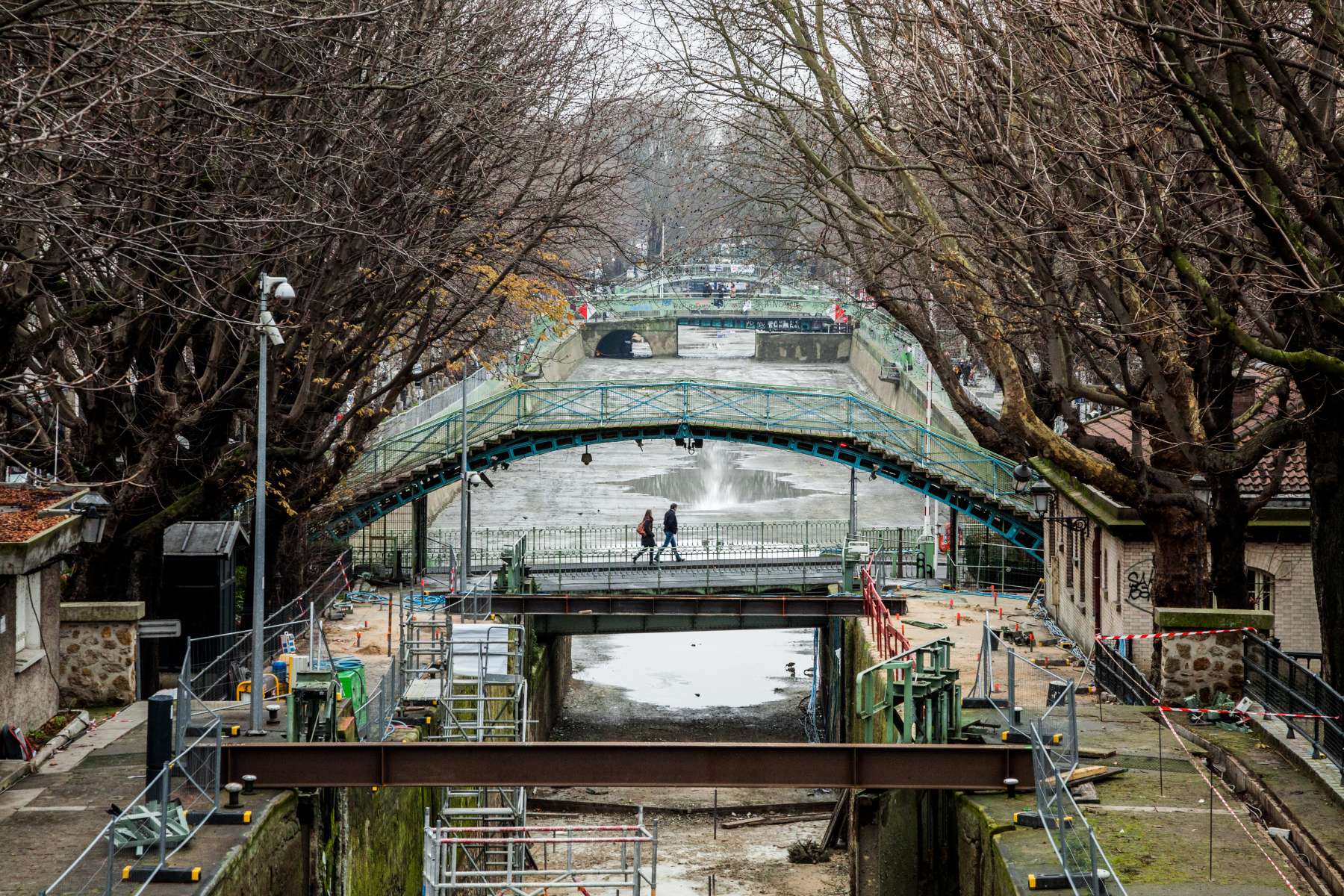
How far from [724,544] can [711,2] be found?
21.0 metres

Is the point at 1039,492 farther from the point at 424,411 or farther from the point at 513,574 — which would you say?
the point at 424,411

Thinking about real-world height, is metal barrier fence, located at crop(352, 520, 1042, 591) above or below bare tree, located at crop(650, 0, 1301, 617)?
below

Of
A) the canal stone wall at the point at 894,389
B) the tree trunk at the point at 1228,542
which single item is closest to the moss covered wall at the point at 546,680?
the tree trunk at the point at 1228,542

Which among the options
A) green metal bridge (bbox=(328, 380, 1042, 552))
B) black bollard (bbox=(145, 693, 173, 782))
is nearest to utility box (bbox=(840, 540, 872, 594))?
green metal bridge (bbox=(328, 380, 1042, 552))

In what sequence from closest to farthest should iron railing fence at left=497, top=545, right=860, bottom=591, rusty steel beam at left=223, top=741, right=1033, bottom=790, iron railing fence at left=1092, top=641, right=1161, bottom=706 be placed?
rusty steel beam at left=223, top=741, right=1033, bottom=790, iron railing fence at left=1092, top=641, right=1161, bottom=706, iron railing fence at left=497, top=545, right=860, bottom=591

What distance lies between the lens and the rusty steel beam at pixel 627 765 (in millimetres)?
19422

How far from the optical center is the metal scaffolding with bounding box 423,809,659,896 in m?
18.8

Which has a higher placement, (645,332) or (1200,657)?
(645,332)

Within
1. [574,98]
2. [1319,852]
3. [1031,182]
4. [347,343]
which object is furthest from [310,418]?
[1319,852]

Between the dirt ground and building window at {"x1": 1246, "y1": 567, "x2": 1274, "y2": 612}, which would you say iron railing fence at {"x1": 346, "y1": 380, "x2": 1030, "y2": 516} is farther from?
building window at {"x1": 1246, "y1": 567, "x2": 1274, "y2": 612}

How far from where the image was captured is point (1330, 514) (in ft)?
63.8

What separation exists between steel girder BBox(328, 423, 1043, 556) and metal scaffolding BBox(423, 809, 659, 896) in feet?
47.6

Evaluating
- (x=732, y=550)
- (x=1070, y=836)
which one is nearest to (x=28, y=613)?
(x=1070, y=836)

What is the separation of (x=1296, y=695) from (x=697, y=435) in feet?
88.3
